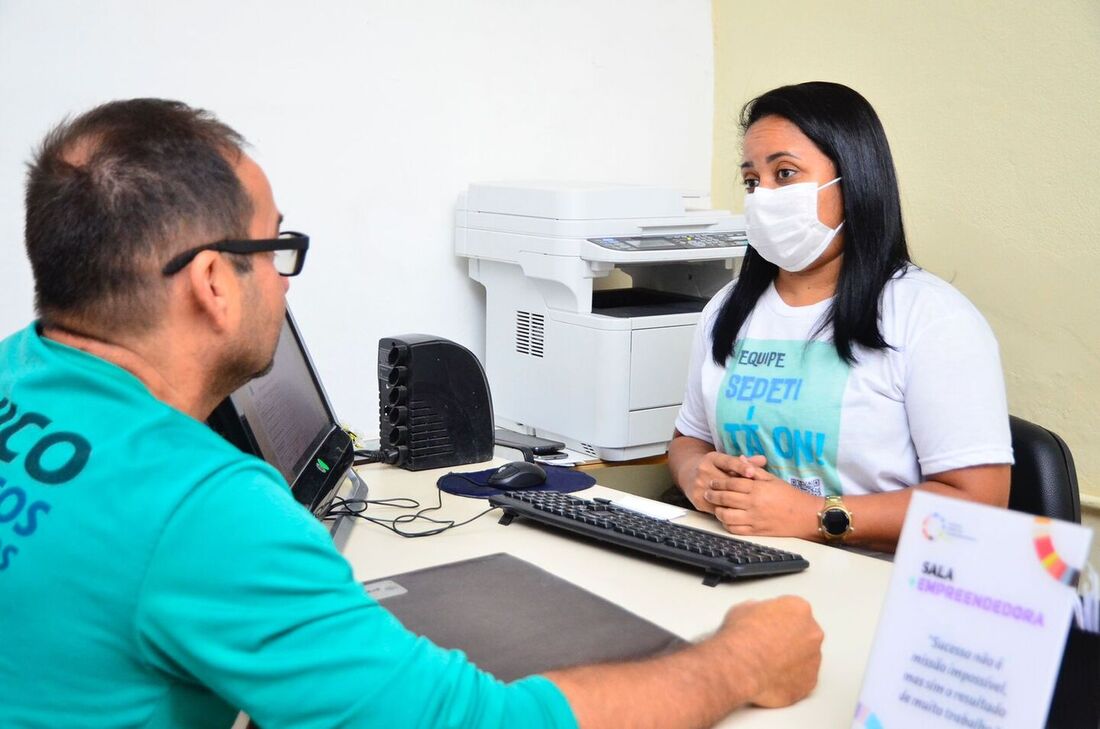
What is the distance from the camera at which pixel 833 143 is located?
1736mm

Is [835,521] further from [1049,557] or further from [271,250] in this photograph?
[271,250]

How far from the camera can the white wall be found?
2.09 metres

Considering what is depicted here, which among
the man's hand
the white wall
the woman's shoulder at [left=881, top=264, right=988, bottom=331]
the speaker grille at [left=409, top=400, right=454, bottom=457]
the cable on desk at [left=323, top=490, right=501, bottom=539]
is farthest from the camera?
the white wall

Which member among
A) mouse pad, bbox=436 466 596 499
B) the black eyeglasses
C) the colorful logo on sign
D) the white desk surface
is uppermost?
the black eyeglasses

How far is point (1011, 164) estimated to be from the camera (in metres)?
2.32

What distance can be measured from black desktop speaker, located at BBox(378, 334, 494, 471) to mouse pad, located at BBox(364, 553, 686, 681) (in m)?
0.56

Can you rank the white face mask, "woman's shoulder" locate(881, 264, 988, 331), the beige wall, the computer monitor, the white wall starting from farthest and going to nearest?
the beige wall, the white wall, the white face mask, "woman's shoulder" locate(881, 264, 988, 331), the computer monitor

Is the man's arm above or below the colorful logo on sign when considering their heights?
below

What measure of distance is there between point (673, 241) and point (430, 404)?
2.73 feet

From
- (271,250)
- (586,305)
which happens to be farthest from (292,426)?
(586,305)

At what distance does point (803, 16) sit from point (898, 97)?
0.41 metres

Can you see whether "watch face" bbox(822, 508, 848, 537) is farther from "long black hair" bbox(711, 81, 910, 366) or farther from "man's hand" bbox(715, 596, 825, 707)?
"man's hand" bbox(715, 596, 825, 707)

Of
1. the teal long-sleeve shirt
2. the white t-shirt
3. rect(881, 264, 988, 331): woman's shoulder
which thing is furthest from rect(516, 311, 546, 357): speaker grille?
the teal long-sleeve shirt

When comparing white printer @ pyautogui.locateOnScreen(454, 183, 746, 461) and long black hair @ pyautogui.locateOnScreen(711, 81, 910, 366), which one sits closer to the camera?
long black hair @ pyautogui.locateOnScreen(711, 81, 910, 366)
